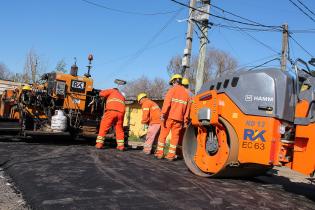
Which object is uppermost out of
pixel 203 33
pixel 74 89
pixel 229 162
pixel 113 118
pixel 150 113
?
pixel 203 33

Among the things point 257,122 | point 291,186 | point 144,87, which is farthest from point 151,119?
point 144,87

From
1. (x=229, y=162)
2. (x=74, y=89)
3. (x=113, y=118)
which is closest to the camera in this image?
(x=229, y=162)

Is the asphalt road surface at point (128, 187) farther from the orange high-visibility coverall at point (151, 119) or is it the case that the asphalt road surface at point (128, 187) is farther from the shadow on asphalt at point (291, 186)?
the orange high-visibility coverall at point (151, 119)

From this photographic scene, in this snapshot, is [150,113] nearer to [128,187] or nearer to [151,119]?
[151,119]

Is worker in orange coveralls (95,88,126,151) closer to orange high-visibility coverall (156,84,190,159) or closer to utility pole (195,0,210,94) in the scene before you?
orange high-visibility coverall (156,84,190,159)

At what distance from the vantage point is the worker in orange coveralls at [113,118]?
987 cm

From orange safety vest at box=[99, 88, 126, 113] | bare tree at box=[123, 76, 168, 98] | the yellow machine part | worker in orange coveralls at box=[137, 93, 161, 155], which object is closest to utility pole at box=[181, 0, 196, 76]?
worker in orange coveralls at box=[137, 93, 161, 155]

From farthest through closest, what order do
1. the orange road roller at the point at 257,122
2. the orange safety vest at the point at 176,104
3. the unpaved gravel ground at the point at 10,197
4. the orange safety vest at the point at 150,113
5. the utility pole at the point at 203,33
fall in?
the utility pole at the point at 203,33, the orange safety vest at the point at 150,113, the orange safety vest at the point at 176,104, the orange road roller at the point at 257,122, the unpaved gravel ground at the point at 10,197

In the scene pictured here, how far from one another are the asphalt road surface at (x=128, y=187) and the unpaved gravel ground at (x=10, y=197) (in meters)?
0.08

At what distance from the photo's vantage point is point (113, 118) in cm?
991

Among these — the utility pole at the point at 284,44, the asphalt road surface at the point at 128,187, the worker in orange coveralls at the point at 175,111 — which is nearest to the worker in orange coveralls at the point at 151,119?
the worker in orange coveralls at the point at 175,111

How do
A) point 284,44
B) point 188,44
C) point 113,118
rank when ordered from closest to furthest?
1. point 113,118
2. point 188,44
3. point 284,44

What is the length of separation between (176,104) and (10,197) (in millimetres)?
4536

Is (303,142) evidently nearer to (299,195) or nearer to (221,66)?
(299,195)
